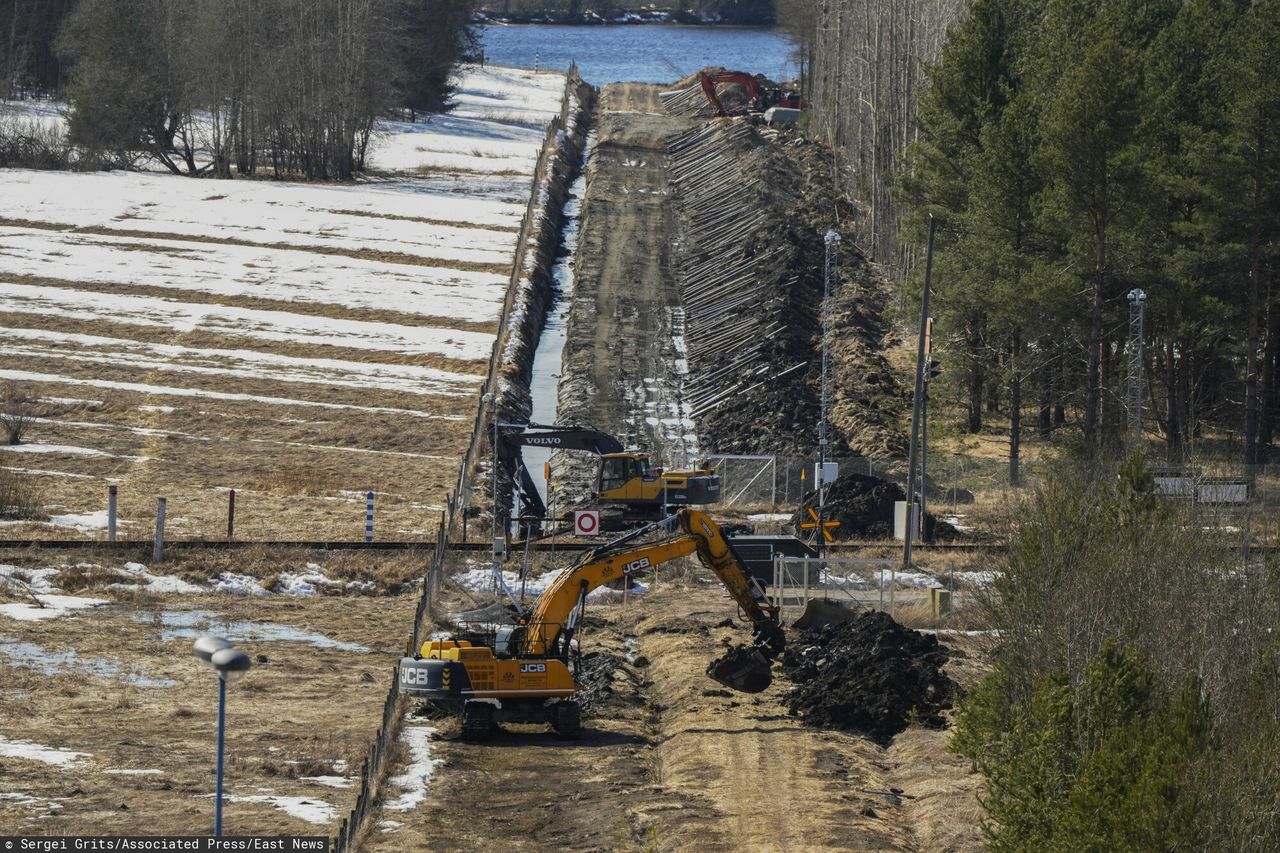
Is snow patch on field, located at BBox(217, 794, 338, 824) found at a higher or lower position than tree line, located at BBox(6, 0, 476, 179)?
lower

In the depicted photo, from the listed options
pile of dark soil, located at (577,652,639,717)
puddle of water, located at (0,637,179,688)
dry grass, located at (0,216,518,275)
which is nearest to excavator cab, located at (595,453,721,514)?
pile of dark soil, located at (577,652,639,717)

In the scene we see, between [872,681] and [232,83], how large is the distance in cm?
7119

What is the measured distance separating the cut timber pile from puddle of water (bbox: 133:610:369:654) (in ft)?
69.5

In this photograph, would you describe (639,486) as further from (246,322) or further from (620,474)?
(246,322)

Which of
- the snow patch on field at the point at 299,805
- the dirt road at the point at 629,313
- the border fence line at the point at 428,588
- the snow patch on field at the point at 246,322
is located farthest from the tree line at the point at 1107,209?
the snow patch on field at the point at 299,805

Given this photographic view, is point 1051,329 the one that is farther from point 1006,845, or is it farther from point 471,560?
point 1006,845

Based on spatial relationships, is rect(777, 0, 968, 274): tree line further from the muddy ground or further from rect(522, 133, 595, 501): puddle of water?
the muddy ground

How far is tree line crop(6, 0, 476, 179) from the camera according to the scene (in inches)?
3735

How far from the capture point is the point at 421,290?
241ft

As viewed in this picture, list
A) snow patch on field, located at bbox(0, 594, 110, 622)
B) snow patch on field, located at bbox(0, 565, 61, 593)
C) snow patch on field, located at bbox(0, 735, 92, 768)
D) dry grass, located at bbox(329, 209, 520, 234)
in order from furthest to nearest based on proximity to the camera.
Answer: dry grass, located at bbox(329, 209, 520, 234)
snow patch on field, located at bbox(0, 565, 61, 593)
snow patch on field, located at bbox(0, 594, 110, 622)
snow patch on field, located at bbox(0, 735, 92, 768)

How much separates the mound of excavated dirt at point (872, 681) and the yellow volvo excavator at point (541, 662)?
114cm

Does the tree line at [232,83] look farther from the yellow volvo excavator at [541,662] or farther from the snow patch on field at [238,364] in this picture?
the yellow volvo excavator at [541,662]

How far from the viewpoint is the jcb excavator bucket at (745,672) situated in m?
30.7

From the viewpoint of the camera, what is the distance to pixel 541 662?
2872 cm
